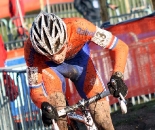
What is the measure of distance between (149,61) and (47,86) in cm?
440

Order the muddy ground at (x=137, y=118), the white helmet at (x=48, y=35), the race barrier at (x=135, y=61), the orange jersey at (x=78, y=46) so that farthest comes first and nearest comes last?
1. the race barrier at (x=135, y=61)
2. the muddy ground at (x=137, y=118)
3. the orange jersey at (x=78, y=46)
4. the white helmet at (x=48, y=35)

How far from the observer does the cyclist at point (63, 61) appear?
5.95m

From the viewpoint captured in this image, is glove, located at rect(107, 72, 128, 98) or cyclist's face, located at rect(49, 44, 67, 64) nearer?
glove, located at rect(107, 72, 128, 98)

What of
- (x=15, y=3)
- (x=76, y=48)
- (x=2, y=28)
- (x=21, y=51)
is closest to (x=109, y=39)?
(x=76, y=48)

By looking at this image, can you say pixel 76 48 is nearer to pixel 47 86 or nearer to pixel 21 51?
pixel 47 86

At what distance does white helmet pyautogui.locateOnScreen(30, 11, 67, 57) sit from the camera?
232 inches

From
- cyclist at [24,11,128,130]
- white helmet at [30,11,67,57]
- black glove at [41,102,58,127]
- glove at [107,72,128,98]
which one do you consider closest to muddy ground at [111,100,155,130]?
cyclist at [24,11,128,130]

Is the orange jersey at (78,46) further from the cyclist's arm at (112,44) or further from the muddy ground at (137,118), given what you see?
the muddy ground at (137,118)

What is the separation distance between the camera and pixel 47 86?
6.86m

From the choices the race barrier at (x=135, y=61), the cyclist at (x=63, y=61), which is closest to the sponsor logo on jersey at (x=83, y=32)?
the cyclist at (x=63, y=61)

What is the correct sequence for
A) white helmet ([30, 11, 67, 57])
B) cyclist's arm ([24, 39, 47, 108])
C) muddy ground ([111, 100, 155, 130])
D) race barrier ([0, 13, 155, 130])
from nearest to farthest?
white helmet ([30, 11, 67, 57]), cyclist's arm ([24, 39, 47, 108]), muddy ground ([111, 100, 155, 130]), race barrier ([0, 13, 155, 130])

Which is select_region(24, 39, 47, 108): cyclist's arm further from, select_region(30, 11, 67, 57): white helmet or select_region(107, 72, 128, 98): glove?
select_region(107, 72, 128, 98): glove

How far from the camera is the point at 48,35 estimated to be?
593 centimetres

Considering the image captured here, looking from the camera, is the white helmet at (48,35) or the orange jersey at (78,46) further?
the orange jersey at (78,46)
